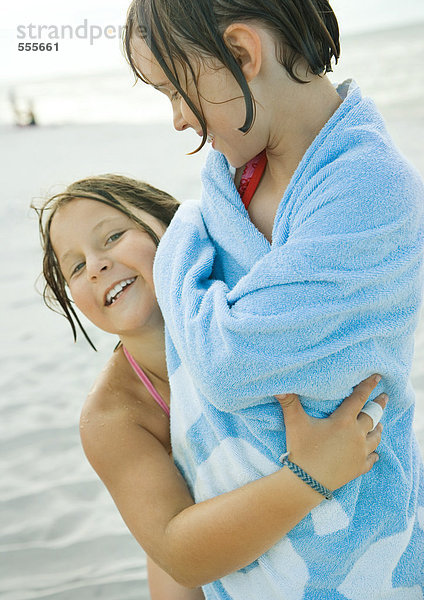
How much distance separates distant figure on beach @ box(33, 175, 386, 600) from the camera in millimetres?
1340

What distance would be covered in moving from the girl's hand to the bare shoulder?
1.63 ft

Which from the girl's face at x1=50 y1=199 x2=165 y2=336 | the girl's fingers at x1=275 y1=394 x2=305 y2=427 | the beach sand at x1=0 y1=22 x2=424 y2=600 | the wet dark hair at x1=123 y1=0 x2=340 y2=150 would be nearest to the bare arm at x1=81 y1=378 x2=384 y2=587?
the girl's fingers at x1=275 y1=394 x2=305 y2=427

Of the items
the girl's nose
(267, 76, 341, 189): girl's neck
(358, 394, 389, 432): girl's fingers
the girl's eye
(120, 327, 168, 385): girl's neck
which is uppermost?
(267, 76, 341, 189): girl's neck

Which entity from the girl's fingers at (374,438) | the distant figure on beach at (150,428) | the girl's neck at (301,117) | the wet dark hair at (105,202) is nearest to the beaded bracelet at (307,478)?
the distant figure on beach at (150,428)

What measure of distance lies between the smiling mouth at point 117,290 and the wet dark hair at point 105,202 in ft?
0.41

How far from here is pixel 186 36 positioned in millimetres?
1252

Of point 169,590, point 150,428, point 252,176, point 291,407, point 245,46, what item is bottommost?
point 169,590

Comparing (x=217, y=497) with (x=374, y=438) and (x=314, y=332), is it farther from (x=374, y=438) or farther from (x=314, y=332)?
(x=314, y=332)

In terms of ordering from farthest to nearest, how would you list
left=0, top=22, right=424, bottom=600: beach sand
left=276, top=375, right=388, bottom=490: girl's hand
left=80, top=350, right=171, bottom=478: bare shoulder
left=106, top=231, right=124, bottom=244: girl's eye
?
left=0, top=22, right=424, bottom=600: beach sand → left=106, top=231, right=124, bottom=244: girl's eye → left=80, top=350, right=171, bottom=478: bare shoulder → left=276, top=375, right=388, bottom=490: girl's hand

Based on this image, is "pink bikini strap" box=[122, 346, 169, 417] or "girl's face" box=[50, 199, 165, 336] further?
"pink bikini strap" box=[122, 346, 169, 417]

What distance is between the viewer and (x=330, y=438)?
1.34 m

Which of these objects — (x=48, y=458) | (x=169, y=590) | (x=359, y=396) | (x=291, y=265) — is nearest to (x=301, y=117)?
(x=291, y=265)

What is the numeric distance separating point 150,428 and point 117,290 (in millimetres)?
371

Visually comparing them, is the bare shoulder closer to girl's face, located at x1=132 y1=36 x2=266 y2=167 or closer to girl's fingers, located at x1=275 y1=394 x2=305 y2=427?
girl's fingers, located at x1=275 y1=394 x2=305 y2=427
